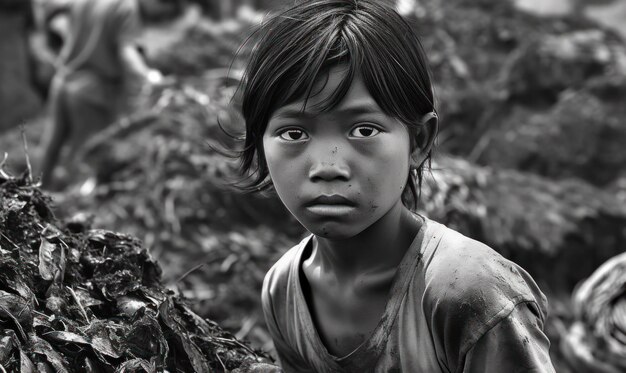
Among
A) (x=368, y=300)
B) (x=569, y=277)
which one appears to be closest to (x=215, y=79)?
(x=569, y=277)

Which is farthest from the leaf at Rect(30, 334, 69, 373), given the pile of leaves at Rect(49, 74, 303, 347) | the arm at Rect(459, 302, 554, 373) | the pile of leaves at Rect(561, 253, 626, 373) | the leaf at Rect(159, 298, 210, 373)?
the pile of leaves at Rect(561, 253, 626, 373)

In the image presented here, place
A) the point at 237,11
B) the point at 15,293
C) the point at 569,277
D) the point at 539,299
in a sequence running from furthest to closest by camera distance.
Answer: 1. the point at 237,11
2. the point at 569,277
3. the point at 539,299
4. the point at 15,293

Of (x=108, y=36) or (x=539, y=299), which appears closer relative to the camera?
(x=539, y=299)

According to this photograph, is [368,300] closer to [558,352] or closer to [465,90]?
[558,352]

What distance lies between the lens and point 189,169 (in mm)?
4867

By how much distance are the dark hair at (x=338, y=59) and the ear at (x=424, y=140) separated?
0.06 feet

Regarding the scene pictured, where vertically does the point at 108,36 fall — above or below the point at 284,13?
above

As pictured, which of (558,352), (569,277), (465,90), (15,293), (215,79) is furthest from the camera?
(465,90)

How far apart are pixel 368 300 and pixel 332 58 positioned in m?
0.52

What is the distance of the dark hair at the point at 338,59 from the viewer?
5.25ft

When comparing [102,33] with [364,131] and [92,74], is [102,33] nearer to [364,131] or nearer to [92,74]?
[92,74]

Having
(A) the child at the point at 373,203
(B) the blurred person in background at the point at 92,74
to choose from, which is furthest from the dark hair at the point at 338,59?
(B) the blurred person in background at the point at 92,74

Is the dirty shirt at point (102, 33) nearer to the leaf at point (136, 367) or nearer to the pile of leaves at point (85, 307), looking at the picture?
the pile of leaves at point (85, 307)

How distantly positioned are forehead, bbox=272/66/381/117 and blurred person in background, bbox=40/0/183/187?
4.59m
